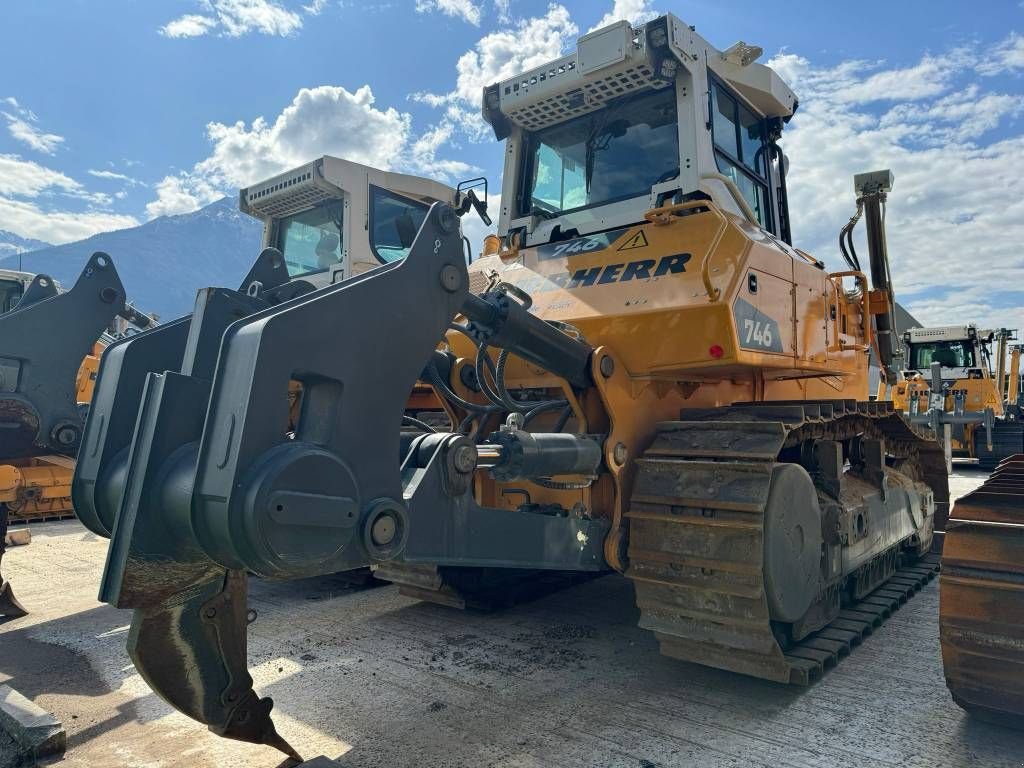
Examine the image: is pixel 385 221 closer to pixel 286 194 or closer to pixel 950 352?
pixel 286 194

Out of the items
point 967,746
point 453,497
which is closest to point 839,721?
point 967,746

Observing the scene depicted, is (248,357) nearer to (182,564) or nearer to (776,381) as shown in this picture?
(182,564)

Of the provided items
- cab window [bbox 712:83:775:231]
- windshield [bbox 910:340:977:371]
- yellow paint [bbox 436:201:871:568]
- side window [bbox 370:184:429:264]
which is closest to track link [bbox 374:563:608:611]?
yellow paint [bbox 436:201:871:568]

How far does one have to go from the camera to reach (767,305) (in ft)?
13.1

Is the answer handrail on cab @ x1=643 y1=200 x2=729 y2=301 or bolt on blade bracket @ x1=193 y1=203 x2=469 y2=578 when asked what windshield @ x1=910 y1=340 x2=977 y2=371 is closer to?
handrail on cab @ x1=643 y1=200 x2=729 y2=301

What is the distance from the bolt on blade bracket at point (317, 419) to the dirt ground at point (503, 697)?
129 centimetres

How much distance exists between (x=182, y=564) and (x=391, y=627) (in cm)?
257

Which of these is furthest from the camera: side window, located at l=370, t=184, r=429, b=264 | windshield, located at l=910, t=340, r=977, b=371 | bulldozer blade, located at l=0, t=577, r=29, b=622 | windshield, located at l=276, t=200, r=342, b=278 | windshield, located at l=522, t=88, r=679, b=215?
windshield, located at l=910, t=340, r=977, b=371

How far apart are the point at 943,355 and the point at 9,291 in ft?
64.3

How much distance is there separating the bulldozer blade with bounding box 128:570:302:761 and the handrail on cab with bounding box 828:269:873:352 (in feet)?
13.0

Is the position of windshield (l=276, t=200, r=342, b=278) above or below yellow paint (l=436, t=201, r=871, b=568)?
above

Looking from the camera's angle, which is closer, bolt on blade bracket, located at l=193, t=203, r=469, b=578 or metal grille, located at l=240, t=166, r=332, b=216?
bolt on blade bracket, located at l=193, t=203, r=469, b=578

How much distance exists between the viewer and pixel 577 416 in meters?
3.71

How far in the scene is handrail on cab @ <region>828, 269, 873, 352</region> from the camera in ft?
16.3
